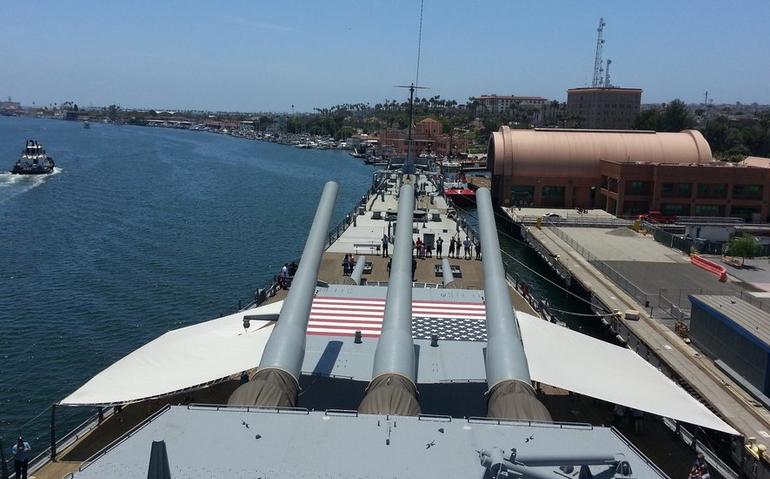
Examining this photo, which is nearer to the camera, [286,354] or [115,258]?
[286,354]

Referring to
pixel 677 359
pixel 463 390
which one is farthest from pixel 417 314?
pixel 677 359

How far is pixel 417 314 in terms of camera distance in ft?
66.9

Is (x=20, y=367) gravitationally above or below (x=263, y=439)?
below

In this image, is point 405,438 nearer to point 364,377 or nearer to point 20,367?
point 364,377

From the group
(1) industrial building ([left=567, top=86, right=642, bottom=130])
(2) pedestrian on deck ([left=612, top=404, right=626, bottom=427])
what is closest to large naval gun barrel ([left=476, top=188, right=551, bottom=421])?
(2) pedestrian on deck ([left=612, top=404, right=626, bottom=427])

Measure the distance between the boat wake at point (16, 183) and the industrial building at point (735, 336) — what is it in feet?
243

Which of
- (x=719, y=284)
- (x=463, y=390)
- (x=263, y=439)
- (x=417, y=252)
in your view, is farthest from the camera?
(x=719, y=284)

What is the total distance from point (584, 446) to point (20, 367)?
85.4 feet

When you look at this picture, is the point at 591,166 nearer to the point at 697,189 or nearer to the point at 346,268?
the point at 697,189

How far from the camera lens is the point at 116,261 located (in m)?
46.6

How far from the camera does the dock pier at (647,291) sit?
66.8 ft

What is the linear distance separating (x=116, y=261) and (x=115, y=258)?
42.3 inches

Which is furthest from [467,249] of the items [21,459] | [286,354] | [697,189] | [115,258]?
[697,189]

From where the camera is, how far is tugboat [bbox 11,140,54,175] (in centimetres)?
9662
